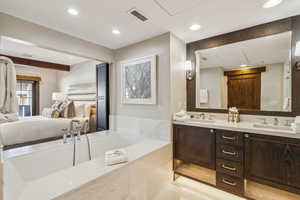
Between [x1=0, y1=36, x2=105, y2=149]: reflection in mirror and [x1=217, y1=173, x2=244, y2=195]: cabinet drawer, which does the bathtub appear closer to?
[x1=0, y1=36, x2=105, y2=149]: reflection in mirror

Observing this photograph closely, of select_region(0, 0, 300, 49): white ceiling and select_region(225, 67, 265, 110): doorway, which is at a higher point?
select_region(0, 0, 300, 49): white ceiling

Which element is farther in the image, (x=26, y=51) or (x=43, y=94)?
(x=43, y=94)

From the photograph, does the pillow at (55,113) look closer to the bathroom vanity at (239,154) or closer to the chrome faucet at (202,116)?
the bathroom vanity at (239,154)

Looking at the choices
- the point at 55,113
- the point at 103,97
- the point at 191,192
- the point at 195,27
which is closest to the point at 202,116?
the point at 191,192

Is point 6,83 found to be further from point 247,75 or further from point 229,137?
point 247,75

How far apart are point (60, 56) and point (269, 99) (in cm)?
510

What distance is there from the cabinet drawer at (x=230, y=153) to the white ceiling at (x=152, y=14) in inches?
68.2

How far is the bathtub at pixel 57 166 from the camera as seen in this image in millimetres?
1033

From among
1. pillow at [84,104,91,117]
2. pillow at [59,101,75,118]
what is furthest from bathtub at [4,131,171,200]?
pillow at [59,101,75,118]

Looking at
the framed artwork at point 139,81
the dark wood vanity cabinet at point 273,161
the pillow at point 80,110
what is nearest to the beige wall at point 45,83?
the pillow at point 80,110

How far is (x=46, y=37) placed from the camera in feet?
6.67

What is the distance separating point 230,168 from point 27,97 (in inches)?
265

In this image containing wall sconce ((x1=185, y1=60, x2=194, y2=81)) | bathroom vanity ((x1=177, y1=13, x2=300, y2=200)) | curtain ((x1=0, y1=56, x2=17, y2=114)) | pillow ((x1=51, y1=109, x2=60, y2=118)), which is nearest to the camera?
bathroom vanity ((x1=177, y1=13, x2=300, y2=200))

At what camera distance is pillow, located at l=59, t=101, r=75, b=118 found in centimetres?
377
